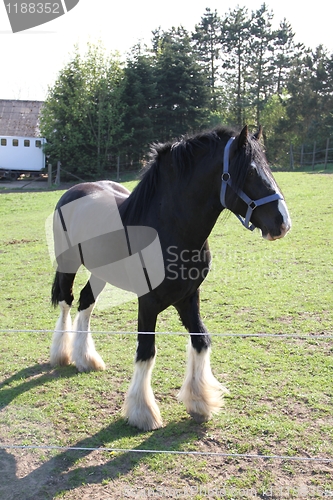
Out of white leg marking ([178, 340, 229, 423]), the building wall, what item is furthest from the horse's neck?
the building wall

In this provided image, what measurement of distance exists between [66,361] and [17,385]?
0.61 metres

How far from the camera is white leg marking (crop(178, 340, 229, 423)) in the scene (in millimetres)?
3547

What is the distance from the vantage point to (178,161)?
3268 mm

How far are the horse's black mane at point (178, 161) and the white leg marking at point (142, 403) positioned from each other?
4.17ft

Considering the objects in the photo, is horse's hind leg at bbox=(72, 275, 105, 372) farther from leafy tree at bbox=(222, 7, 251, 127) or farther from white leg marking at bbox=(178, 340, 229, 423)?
leafy tree at bbox=(222, 7, 251, 127)

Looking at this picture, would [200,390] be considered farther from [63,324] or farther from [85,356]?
[63,324]

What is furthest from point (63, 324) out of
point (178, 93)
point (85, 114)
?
point (178, 93)

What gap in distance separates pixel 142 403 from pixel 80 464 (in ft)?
2.17

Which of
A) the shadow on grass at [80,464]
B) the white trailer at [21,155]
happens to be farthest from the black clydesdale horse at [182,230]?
the white trailer at [21,155]

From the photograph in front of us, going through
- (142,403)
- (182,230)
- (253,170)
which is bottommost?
(142,403)

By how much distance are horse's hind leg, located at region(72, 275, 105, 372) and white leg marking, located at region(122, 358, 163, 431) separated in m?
1.10

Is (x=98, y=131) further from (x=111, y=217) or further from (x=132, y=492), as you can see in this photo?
(x=132, y=492)

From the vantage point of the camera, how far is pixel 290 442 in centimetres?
318

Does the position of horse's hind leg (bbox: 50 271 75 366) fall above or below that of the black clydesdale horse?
below
